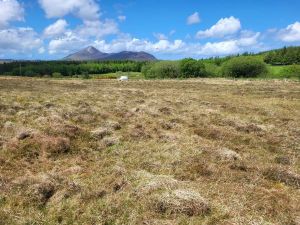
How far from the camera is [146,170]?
45.7 ft

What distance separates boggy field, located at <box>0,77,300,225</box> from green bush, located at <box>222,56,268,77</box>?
314 ft

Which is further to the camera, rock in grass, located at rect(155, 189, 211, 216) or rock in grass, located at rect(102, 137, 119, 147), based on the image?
rock in grass, located at rect(102, 137, 119, 147)

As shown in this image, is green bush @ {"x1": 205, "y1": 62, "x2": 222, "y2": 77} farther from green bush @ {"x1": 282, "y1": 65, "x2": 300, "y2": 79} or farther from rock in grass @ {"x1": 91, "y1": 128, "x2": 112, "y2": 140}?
rock in grass @ {"x1": 91, "y1": 128, "x2": 112, "y2": 140}

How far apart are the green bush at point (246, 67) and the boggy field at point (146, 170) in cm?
9560

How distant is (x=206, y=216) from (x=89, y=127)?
12.9m

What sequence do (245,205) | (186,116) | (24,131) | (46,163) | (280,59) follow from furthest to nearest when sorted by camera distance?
(280,59) → (186,116) → (24,131) → (46,163) → (245,205)

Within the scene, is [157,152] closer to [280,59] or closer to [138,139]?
[138,139]

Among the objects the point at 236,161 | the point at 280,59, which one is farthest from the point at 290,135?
the point at 280,59

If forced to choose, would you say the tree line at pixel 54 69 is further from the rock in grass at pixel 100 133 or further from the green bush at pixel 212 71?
the rock in grass at pixel 100 133

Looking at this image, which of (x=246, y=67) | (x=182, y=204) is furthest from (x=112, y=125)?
(x=246, y=67)

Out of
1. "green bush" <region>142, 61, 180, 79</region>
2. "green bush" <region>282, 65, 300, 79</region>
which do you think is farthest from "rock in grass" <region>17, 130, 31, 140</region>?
"green bush" <region>282, 65, 300, 79</region>

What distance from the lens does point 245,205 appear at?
10.7 metres

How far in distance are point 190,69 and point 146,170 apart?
352ft

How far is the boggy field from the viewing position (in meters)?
10.2
